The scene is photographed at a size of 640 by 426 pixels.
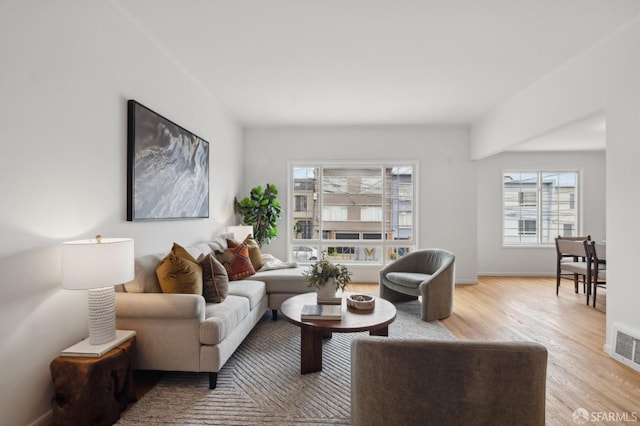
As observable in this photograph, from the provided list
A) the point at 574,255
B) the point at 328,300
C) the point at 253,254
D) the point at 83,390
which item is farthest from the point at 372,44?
the point at 574,255

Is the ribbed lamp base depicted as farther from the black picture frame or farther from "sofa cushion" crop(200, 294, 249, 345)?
the black picture frame

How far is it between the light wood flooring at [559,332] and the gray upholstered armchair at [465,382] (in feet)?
3.77

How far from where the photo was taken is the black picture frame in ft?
8.66

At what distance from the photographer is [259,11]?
8.11 feet

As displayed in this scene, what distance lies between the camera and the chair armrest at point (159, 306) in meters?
2.22

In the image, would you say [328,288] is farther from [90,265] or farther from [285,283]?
[90,265]

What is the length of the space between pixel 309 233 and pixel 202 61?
10.9 ft

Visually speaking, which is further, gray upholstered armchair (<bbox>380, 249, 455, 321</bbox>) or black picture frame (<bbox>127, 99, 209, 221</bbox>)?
gray upholstered armchair (<bbox>380, 249, 455, 321</bbox>)

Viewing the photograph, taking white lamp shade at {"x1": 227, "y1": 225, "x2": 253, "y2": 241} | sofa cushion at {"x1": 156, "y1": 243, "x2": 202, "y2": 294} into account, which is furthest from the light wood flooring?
sofa cushion at {"x1": 156, "y1": 243, "x2": 202, "y2": 294}

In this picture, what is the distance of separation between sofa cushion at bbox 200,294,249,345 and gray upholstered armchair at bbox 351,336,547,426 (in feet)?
4.61

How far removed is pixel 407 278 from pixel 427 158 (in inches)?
99.8

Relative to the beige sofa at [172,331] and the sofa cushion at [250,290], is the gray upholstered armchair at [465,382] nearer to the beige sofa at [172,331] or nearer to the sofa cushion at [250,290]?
the beige sofa at [172,331]

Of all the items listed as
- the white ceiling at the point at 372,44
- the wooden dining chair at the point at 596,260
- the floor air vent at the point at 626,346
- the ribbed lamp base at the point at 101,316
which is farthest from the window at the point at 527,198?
the ribbed lamp base at the point at 101,316

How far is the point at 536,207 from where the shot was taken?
6.49m
